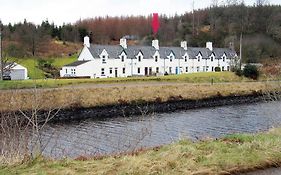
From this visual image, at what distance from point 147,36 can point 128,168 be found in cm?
10180

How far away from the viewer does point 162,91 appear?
37.5 m

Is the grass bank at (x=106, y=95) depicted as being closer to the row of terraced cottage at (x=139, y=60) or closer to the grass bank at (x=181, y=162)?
the grass bank at (x=181, y=162)

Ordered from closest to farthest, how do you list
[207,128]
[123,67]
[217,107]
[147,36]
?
[207,128] → [217,107] → [123,67] → [147,36]

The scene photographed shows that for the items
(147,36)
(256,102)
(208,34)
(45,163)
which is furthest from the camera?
(147,36)

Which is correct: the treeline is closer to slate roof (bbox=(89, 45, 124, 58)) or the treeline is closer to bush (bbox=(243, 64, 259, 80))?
slate roof (bbox=(89, 45, 124, 58))

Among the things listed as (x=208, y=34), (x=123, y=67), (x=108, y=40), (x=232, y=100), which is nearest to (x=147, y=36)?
(x=108, y=40)

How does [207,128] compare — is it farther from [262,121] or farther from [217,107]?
[217,107]

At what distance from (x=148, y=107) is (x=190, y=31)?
73834mm

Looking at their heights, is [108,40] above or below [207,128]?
above

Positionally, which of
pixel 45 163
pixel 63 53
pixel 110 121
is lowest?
pixel 110 121

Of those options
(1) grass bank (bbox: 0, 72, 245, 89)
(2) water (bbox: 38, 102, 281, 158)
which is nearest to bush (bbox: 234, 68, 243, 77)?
(1) grass bank (bbox: 0, 72, 245, 89)

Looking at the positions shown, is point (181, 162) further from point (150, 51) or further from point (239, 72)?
point (150, 51)

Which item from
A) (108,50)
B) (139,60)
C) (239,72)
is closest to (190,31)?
(139,60)

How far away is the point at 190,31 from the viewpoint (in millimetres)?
104812
